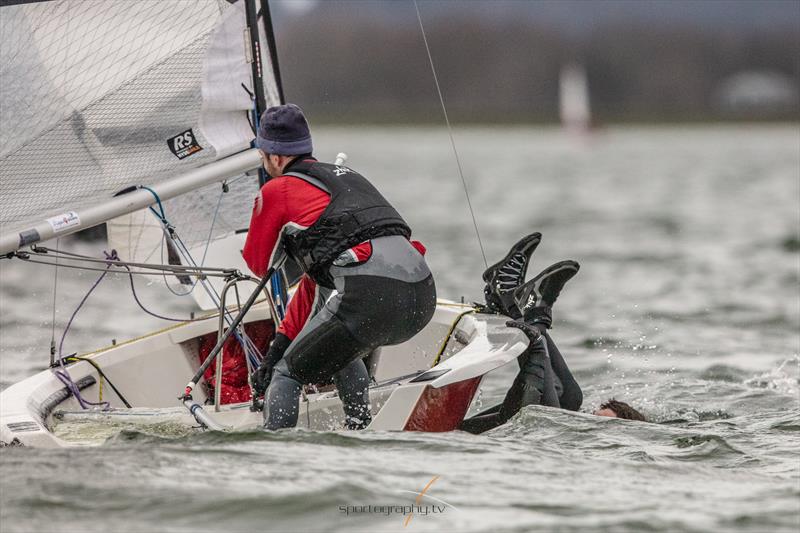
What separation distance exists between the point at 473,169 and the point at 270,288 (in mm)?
29452

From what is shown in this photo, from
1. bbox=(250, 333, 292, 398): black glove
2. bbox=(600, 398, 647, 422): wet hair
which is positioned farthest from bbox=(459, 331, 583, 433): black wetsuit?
bbox=(250, 333, 292, 398): black glove

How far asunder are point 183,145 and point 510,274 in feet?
4.94

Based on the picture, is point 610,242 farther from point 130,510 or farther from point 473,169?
point 473,169

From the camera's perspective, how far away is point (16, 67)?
510 cm

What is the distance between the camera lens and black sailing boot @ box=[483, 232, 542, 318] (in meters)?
5.19

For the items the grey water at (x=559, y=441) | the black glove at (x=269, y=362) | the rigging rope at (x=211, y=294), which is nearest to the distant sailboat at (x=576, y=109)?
the grey water at (x=559, y=441)

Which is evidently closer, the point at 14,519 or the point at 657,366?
the point at 14,519

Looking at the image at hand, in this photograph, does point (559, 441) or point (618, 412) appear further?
point (618, 412)

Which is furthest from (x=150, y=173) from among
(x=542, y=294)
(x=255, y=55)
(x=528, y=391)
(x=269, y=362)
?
(x=528, y=391)

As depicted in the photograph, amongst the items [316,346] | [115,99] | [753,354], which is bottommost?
[753,354]

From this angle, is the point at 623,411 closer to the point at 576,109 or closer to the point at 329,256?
the point at 329,256

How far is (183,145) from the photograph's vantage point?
5.48 metres

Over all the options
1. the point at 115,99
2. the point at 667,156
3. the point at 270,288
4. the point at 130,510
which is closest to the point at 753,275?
the point at 270,288

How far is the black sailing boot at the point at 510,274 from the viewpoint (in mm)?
5191
